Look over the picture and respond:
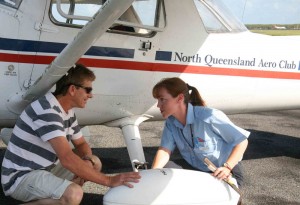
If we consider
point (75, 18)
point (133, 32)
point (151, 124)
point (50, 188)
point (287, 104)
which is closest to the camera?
point (50, 188)

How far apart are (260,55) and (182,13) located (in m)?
1.00

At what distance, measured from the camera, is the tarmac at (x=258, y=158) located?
437 centimetres

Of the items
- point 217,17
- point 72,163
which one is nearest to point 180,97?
point 72,163

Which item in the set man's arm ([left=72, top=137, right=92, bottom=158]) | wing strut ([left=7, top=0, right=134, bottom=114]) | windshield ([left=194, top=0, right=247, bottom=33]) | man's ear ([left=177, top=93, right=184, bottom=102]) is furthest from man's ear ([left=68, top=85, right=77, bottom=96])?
windshield ([left=194, top=0, right=247, bottom=33])

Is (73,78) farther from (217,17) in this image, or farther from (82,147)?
(217,17)

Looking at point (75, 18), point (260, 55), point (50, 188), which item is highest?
point (75, 18)

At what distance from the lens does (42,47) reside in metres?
3.61

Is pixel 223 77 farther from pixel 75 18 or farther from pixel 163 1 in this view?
pixel 75 18

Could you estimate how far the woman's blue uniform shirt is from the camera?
3125mm

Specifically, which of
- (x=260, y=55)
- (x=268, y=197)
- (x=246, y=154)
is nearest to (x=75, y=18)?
(x=260, y=55)

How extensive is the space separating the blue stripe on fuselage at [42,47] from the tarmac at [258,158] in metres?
1.10

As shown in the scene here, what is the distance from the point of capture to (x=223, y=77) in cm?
434

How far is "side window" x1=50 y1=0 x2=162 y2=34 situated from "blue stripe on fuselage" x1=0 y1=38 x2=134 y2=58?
173mm

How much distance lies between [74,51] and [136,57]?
90cm
